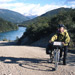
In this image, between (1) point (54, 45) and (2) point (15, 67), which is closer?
(1) point (54, 45)

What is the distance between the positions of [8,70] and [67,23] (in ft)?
52.9

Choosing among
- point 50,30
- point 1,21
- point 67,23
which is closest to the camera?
point 67,23

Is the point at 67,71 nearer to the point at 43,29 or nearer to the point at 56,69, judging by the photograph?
the point at 56,69

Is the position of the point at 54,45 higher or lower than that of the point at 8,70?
higher

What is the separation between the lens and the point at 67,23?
2116 centimetres

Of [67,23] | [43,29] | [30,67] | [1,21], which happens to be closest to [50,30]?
[43,29]

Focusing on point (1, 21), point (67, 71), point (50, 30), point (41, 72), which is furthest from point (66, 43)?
point (1, 21)

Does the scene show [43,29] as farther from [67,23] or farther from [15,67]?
[15,67]

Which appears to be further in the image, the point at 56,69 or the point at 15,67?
the point at 15,67

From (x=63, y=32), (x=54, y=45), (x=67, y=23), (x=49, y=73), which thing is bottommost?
(x=49, y=73)

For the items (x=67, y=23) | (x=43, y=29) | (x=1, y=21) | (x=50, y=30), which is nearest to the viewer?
(x=67, y=23)

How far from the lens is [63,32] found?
615cm

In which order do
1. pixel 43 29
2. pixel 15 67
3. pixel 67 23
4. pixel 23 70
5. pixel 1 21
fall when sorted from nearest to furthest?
pixel 23 70, pixel 15 67, pixel 67 23, pixel 43 29, pixel 1 21

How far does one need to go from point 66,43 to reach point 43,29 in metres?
22.6
